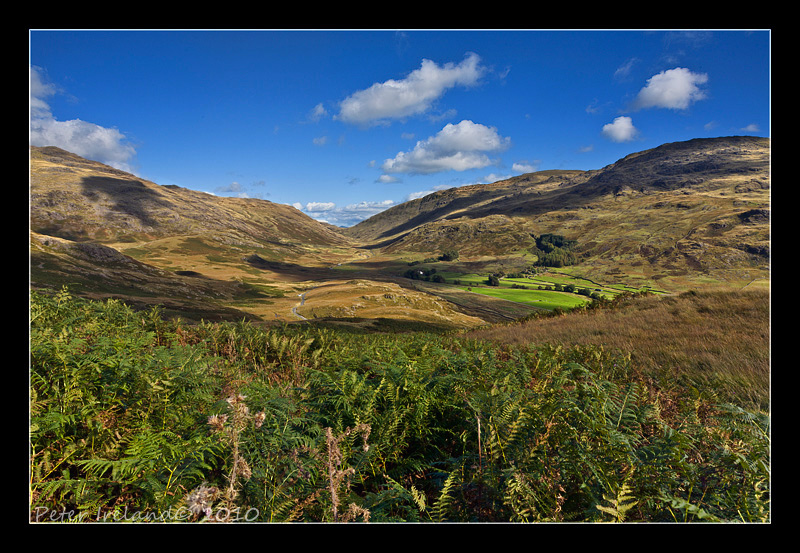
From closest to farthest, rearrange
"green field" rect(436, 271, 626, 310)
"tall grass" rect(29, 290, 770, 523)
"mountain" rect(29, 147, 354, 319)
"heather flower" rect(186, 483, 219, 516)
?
"heather flower" rect(186, 483, 219, 516)
"tall grass" rect(29, 290, 770, 523)
"mountain" rect(29, 147, 354, 319)
"green field" rect(436, 271, 626, 310)

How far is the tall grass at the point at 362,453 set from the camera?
2.27 metres

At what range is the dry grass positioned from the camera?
6.91 metres

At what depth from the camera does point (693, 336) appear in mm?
11164

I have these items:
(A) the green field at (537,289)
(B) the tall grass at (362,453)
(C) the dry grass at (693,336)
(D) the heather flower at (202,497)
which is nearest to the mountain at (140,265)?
(B) the tall grass at (362,453)

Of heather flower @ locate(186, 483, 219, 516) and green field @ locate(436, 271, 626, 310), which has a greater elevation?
Result: heather flower @ locate(186, 483, 219, 516)

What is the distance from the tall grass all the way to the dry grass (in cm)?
332

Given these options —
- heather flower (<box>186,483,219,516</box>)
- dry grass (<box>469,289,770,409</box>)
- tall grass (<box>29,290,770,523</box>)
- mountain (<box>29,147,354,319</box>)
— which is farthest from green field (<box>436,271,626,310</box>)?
heather flower (<box>186,483,219,516</box>)

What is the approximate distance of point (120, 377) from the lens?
363cm

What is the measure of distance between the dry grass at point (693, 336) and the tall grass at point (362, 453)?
131 inches

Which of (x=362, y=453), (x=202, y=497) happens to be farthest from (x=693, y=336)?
(x=202, y=497)

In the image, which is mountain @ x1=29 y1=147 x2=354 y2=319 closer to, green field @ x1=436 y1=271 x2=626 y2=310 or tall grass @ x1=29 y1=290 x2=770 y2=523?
tall grass @ x1=29 y1=290 x2=770 y2=523
